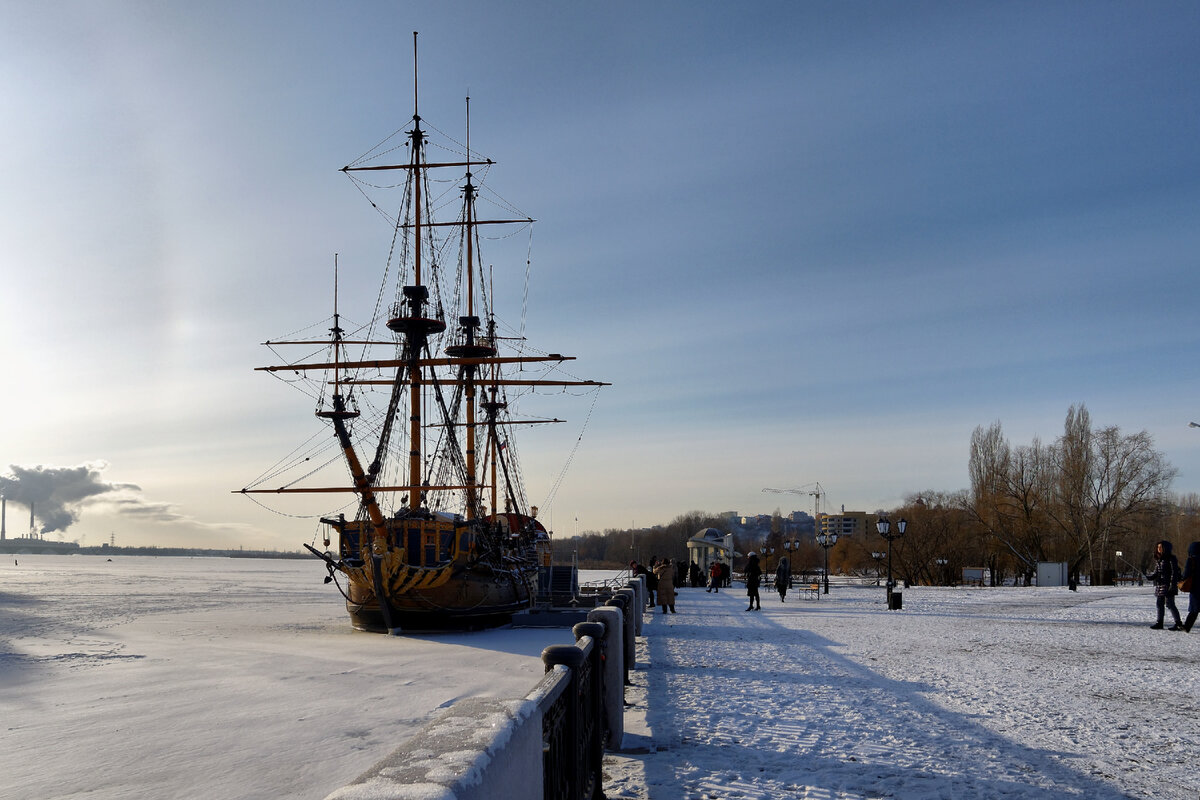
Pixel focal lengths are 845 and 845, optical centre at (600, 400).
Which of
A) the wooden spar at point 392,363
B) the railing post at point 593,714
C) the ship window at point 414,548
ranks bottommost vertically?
the ship window at point 414,548

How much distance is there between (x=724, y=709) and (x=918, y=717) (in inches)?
77.6

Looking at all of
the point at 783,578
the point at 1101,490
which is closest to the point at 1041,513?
the point at 1101,490

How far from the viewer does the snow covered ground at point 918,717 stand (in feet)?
20.3

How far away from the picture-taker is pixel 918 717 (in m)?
8.46

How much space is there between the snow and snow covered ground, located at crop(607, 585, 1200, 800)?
0.11 ft

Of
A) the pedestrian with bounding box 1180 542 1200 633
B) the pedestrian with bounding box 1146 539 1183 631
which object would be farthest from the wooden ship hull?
the pedestrian with bounding box 1180 542 1200 633

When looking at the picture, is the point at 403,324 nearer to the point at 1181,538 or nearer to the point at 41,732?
the point at 41,732

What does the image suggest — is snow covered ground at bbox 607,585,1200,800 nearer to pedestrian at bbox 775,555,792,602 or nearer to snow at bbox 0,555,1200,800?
snow at bbox 0,555,1200,800

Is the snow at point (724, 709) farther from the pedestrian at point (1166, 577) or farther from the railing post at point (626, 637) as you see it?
the pedestrian at point (1166, 577)

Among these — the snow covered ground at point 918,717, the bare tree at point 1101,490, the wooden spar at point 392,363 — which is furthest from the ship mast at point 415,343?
the bare tree at point 1101,490

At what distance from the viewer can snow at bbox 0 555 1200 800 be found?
21.5 ft

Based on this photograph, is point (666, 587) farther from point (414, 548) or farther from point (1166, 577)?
point (1166, 577)

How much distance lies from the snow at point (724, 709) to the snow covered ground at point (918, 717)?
32mm

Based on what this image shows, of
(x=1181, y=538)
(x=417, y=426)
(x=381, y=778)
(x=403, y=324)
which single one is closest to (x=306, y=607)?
(x=417, y=426)
